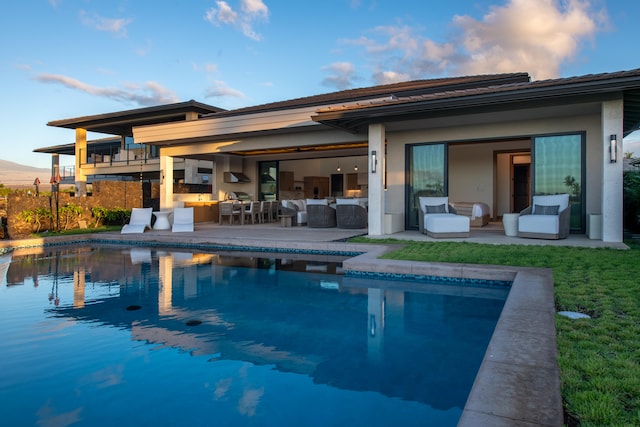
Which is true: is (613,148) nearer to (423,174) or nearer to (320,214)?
(423,174)

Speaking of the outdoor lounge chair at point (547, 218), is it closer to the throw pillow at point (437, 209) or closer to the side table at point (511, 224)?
the side table at point (511, 224)

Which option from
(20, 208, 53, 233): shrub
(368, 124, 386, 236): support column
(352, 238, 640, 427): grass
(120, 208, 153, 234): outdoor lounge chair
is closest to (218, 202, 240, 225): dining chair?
(120, 208, 153, 234): outdoor lounge chair

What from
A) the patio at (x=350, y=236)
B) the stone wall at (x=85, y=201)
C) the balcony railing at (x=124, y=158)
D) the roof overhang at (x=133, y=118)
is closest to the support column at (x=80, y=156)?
the balcony railing at (x=124, y=158)

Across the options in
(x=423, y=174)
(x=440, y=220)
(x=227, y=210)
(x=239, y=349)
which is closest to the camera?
(x=239, y=349)

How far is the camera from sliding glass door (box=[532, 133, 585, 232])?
324 inches

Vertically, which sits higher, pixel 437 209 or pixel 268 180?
pixel 268 180

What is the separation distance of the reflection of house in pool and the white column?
3693 mm

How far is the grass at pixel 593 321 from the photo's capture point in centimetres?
183

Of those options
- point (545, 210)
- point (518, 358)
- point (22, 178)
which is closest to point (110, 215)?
point (545, 210)

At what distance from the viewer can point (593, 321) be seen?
3.07 m

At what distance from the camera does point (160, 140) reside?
12531 mm

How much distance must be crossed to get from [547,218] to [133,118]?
712 inches

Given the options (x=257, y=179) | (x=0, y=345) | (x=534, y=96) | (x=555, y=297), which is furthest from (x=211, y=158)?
(x=555, y=297)

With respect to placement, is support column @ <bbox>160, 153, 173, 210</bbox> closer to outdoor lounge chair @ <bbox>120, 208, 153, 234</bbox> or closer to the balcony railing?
outdoor lounge chair @ <bbox>120, 208, 153, 234</bbox>
